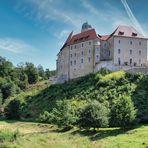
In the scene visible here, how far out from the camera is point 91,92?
86375mm

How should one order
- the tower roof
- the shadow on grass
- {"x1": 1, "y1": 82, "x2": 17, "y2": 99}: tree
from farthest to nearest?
{"x1": 1, "y1": 82, "x2": 17, "y2": 99}: tree → the tower roof → the shadow on grass

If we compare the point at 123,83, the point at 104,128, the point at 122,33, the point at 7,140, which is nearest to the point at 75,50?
the point at 122,33

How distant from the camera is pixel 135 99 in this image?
244 feet

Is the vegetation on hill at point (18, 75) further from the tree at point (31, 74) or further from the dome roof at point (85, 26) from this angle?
the dome roof at point (85, 26)

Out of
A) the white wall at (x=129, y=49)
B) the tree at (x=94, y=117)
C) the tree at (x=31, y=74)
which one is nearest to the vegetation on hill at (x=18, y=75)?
the tree at (x=31, y=74)

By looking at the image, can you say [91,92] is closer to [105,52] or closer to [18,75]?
[105,52]

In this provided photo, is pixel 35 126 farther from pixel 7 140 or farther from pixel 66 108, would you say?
pixel 7 140

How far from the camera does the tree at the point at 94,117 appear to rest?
6028cm

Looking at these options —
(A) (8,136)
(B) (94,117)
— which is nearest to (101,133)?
(B) (94,117)

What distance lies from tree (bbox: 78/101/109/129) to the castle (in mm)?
32184

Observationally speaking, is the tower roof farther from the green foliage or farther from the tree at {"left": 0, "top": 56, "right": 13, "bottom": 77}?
the green foliage

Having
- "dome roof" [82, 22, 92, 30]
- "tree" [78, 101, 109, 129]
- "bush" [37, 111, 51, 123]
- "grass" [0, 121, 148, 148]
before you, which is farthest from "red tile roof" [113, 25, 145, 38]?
"grass" [0, 121, 148, 148]

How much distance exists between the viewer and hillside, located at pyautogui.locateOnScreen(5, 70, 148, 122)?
78.2 metres

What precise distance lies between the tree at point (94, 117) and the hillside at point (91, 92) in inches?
437
